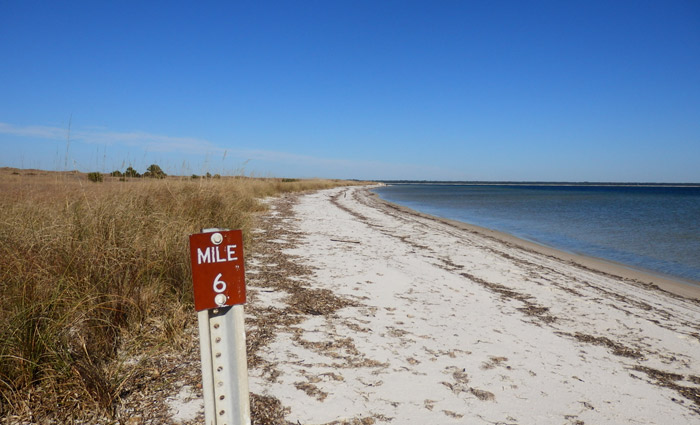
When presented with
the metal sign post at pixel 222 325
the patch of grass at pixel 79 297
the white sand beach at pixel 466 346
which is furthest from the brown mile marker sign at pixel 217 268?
the patch of grass at pixel 79 297

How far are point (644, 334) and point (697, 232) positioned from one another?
14.8 m

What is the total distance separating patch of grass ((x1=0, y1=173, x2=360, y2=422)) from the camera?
1958 mm

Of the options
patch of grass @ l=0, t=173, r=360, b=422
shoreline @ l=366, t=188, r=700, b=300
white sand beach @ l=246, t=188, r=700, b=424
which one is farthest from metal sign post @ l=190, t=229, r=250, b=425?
shoreline @ l=366, t=188, r=700, b=300

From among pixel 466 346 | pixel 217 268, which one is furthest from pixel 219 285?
pixel 466 346

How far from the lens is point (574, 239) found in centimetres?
1216

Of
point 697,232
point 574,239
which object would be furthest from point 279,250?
point 697,232

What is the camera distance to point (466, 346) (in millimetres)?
3070

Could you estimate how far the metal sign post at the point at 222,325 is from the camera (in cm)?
115

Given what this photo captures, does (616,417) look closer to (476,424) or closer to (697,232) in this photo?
(476,424)

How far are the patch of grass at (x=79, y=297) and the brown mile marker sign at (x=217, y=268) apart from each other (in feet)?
4.45

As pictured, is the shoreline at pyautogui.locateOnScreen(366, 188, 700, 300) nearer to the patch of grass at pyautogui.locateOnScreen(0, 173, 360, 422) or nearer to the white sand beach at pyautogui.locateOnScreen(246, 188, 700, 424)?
the white sand beach at pyautogui.locateOnScreen(246, 188, 700, 424)

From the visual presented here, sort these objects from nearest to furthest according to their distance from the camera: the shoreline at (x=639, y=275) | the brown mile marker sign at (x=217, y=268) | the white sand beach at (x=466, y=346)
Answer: the brown mile marker sign at (x=217, y=268) < the white sand beach at (x=466, y=346) < the shoreline at (x=639, y=275)

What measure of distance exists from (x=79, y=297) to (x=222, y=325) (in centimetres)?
185

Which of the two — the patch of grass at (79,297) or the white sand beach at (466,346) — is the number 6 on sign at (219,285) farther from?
the patch of grass at (79,297)
